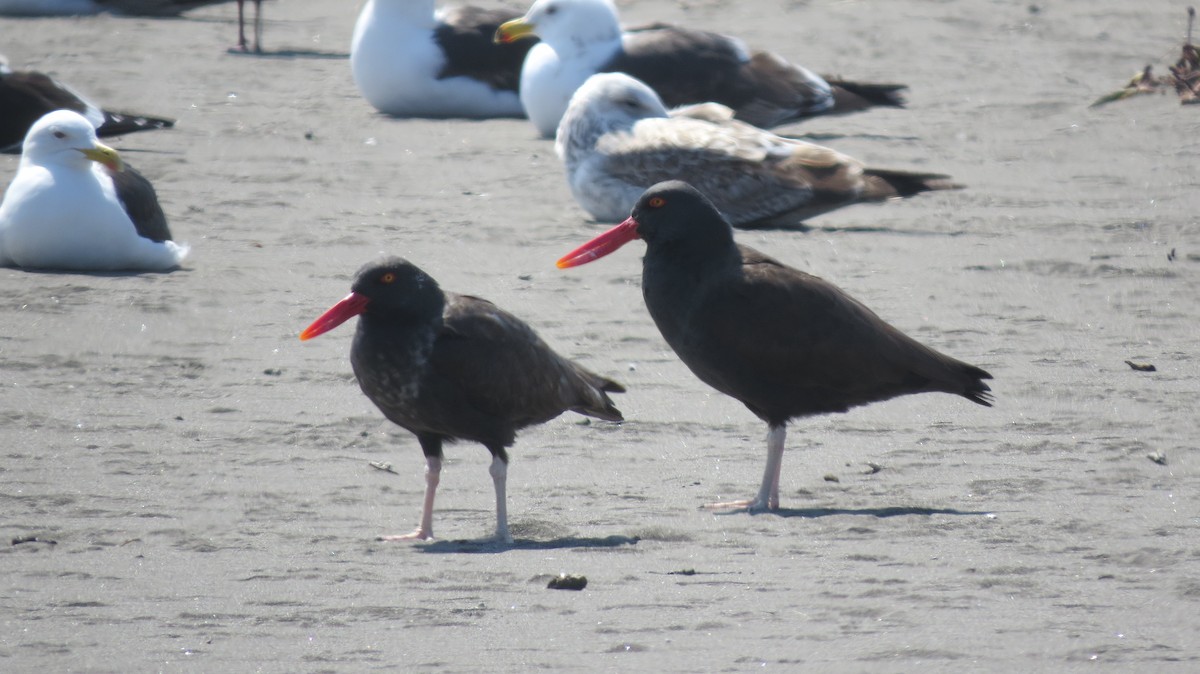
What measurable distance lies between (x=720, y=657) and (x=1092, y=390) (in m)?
3.39

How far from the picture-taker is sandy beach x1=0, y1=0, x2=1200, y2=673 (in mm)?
4512

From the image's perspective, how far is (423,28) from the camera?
14141mm

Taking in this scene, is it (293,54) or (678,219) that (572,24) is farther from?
(678,219)

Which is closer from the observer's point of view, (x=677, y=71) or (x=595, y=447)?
(x=595, y=447)

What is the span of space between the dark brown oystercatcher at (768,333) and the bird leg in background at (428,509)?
1054mm

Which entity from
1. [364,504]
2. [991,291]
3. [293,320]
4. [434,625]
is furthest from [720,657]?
[991,291]

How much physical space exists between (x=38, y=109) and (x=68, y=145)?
8.46 ft

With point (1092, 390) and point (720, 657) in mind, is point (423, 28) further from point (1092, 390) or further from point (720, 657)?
point (720, 657)

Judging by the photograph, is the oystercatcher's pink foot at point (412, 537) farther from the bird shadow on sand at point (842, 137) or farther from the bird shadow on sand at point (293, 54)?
the bird shadow on sand at point (293, 54)

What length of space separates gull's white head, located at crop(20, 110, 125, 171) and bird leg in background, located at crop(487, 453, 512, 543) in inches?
173

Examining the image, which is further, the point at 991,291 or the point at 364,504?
the point at 991,291

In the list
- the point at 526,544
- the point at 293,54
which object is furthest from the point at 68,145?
the point at 293,54

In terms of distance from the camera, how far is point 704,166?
34.0 ft

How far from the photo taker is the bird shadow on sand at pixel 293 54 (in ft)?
50.1
